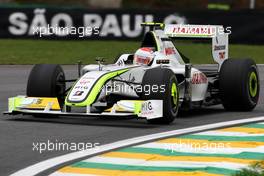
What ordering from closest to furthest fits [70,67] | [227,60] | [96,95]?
[96,95] < [227,60] < [70,67]

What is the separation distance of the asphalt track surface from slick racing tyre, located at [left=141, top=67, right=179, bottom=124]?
140mm

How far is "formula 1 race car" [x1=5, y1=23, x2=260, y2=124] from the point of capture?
11.1 m

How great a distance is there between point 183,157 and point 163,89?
2614mm

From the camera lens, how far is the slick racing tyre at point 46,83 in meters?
11.9

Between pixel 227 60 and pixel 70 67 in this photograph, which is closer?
pixel 227 60

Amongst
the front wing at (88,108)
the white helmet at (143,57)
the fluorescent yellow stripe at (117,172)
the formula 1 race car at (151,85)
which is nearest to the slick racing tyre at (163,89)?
the formula 1 race car at (151,85)

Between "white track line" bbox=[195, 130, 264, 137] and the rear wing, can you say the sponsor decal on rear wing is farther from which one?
"white track line" bbox=[195, 130, 264, 137]

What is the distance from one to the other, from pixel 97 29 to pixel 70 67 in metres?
6.36

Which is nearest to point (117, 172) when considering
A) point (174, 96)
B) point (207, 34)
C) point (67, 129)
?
point (67, 129)

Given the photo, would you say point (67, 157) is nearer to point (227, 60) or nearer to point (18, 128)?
point (18, 128)

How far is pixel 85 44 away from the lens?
29609 millimetres

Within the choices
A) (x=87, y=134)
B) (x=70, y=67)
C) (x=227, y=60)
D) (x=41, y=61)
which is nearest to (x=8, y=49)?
(x=41, y=61)

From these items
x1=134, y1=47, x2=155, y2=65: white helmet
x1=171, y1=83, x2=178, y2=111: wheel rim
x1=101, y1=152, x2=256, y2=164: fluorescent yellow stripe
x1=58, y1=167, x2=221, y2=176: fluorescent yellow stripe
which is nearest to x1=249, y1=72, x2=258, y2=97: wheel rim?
x1=134, y1=47, x2=155, y2=65: white helmet

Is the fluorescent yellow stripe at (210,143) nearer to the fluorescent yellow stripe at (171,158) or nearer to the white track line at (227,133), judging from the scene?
the white track line at (227,133)
